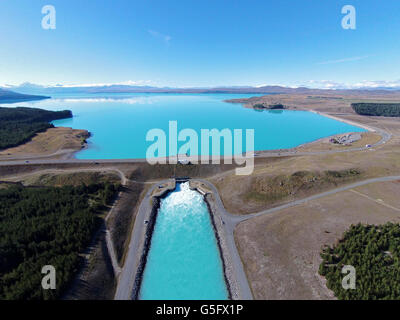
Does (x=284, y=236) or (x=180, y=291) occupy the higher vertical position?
(x=284, y=236)

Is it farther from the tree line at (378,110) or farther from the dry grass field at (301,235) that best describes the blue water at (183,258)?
the tree line at (378,110)

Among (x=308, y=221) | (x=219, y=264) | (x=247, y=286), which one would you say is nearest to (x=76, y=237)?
(x=219, y=264)

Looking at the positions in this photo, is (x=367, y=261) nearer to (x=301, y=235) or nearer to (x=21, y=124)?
(x=301, y=235)

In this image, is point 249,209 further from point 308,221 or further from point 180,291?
point 180,291

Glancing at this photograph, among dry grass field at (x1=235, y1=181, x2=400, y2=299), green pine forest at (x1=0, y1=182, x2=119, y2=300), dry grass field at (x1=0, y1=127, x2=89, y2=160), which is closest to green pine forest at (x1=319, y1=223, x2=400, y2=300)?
dry grass field at (x1=235, y1=181, x2=400, y2=299)

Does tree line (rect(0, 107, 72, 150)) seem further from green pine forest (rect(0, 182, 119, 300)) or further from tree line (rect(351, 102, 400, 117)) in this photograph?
tree line (rect(351, 102, 400, 117))

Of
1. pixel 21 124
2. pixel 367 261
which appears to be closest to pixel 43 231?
pixel 367 261
